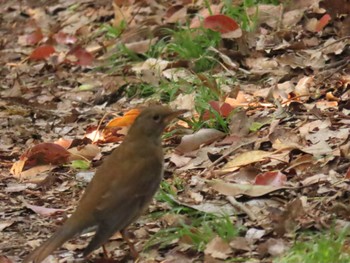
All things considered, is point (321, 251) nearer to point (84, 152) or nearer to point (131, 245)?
point (131, 245)

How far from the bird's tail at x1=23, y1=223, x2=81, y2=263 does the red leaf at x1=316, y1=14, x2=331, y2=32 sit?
391 cm

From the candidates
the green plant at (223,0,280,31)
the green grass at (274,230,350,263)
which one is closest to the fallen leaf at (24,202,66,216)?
the green grass at (274,230,350,263)

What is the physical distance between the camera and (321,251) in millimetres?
4605

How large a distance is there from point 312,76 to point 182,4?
272cm

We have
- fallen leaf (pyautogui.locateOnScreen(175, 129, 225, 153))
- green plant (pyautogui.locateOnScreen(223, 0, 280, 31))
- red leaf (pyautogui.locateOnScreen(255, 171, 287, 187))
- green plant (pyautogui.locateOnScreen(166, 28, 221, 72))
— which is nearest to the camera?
red leaf (pyautogui.locateOnScreen(255, 171, 287, 187))

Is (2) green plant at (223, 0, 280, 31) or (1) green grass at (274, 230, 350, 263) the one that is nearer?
(1) green grass at (274, 230, 350, 263)

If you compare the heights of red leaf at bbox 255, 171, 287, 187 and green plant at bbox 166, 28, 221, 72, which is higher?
red leaf at bbox 255, 171, 287, 187

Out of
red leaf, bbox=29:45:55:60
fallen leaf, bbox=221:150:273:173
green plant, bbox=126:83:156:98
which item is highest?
fallen leaf, bbox=221:150:273:173

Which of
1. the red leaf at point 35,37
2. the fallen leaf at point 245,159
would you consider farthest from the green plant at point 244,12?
the red leaf at point 35,37

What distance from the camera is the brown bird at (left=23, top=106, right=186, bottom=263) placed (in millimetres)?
5020

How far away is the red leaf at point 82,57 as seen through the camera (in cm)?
991

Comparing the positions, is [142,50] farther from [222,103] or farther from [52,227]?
[52,227]

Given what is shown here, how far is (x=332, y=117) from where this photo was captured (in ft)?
21.6

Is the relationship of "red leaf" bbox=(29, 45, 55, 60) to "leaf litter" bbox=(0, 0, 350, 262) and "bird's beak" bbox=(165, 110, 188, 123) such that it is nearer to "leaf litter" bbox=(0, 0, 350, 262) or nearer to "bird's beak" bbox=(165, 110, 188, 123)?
"leaf litter" bbox=(0, 0, 350, 262)
